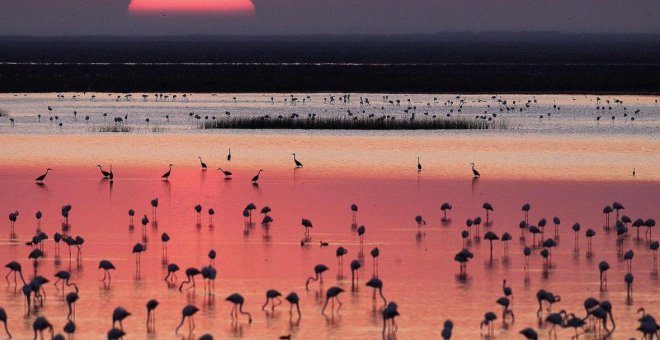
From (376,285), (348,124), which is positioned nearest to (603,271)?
(376,285)

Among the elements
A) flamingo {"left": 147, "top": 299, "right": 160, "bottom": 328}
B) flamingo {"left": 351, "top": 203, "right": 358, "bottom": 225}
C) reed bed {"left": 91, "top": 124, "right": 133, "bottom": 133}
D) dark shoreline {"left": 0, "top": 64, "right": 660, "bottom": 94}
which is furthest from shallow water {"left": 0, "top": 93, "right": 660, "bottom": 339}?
dark shoreline {"left": 0, "top": 64, "right": 660, "bottom": 94}

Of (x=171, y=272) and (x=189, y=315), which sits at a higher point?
(x=171, y=272)

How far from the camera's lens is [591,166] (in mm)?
29344

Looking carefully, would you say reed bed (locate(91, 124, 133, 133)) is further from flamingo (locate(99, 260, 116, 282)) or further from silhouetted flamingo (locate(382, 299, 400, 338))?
silhouetted flamingo (locate(382, 299, 400, 338))

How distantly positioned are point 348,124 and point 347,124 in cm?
3

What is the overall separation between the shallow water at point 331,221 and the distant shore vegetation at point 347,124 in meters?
A: 4.47

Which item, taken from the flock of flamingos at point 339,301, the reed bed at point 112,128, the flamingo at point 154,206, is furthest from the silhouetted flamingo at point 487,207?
the reed bed at point 112,128

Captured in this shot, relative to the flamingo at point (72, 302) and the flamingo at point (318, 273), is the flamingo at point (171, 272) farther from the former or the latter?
the flamingo at point (318, 273)

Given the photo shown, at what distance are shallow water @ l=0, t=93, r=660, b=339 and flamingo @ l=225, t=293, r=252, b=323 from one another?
0.12 metres

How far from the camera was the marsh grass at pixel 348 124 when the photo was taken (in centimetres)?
4153

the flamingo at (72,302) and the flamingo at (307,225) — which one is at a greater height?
the flamingo at (307,225)

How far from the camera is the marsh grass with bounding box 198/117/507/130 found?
41531mm

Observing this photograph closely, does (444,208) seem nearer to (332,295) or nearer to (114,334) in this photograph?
(332,295)

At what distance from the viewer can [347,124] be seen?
4206 centimetres
